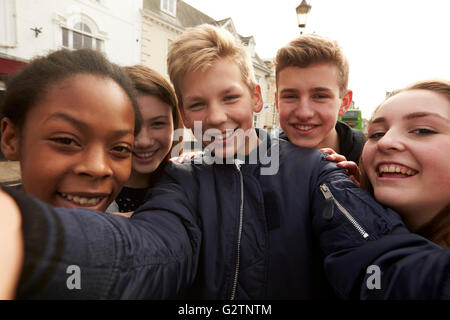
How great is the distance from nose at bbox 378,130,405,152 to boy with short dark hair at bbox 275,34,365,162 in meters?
0.80

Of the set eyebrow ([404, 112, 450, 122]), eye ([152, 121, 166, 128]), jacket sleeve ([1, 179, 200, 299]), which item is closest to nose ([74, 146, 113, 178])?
jacket sleeve ([1, 179, 200, 299])

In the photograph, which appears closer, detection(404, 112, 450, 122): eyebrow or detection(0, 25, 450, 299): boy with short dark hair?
detection(0, 25, 450, 299): boy with short dark hair

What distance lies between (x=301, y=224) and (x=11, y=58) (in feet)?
32.4

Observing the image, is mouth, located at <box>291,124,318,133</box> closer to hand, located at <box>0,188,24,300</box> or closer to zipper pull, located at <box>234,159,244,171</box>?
zipper pull, located at <box>234,159,244,171</box>

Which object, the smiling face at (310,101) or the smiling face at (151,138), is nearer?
the smiling face at (151,138)

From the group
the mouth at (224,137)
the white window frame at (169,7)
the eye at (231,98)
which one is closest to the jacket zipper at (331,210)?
the mouth at (224,137)

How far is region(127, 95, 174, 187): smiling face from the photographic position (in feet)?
5.29

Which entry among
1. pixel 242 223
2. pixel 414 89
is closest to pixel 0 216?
pixel 242 223

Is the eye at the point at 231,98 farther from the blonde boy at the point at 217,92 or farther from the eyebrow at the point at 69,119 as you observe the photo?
the eyebrow at the point at 69,119

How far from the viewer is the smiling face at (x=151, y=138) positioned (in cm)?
161

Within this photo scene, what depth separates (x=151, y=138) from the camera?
1.65m

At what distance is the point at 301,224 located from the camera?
1.10 meters

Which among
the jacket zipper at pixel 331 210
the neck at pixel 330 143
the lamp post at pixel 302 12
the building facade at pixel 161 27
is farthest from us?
the building facade at pixel 161 27

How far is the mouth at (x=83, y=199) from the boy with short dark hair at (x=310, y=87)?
4.85ft
